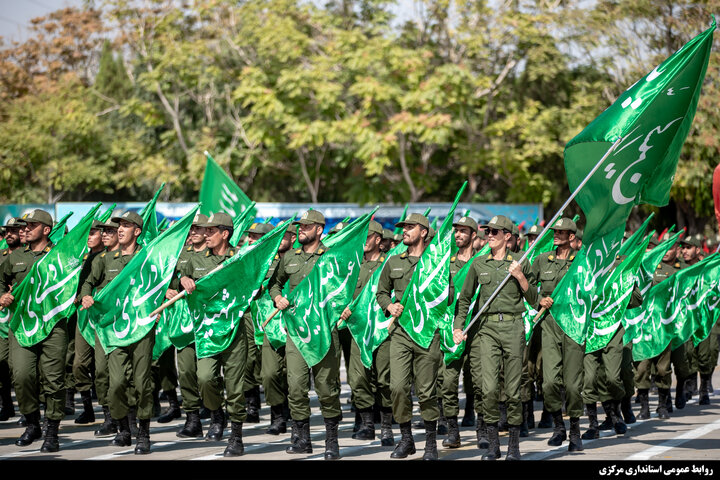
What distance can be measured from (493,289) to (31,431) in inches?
182

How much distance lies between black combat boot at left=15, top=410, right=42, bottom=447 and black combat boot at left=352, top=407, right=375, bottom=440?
3.09 metres

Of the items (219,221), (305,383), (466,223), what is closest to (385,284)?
(466,223)

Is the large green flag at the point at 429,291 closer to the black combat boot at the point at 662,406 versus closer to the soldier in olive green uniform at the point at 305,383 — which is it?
the soldier in olive green uniform at the point at 305,383

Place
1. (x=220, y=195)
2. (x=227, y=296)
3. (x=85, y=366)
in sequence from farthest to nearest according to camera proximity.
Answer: (x=220, y=195)
(x=85, y=366)
(x=227, y=296)

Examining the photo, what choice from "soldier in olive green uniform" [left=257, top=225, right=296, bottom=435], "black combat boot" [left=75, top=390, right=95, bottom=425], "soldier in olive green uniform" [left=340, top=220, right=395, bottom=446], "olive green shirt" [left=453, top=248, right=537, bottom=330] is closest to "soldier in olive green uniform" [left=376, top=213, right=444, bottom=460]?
"olive green shirt" [left=453, top=248, right=537, bottom=330]

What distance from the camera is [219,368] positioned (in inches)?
345

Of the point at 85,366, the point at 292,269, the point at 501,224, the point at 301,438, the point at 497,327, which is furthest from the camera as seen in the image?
the point at 85,366

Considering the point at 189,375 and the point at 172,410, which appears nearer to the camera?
the point at 189,375

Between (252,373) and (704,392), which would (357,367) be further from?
(704,392)

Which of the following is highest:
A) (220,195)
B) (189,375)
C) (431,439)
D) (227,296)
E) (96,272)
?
(220,195)

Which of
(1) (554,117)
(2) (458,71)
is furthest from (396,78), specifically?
(1) (554,117)

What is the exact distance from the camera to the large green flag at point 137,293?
28.9ft

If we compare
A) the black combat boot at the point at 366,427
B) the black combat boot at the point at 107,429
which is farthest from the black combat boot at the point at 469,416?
the black combat boot at the point at 107,429

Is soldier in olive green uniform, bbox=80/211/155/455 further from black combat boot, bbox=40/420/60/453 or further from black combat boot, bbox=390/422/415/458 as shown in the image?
black combat boot, bbox=390/422/415/458
